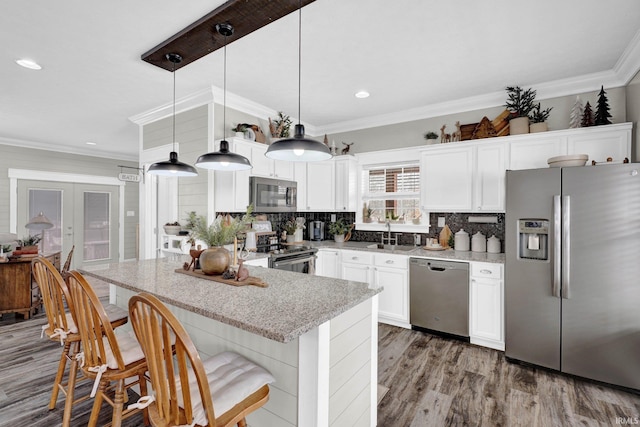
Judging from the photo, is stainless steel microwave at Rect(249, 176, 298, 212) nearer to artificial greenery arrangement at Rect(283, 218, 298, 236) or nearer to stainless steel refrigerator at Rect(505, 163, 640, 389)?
artificial greenery arrangement at Rect(283, 218, 298, 236)

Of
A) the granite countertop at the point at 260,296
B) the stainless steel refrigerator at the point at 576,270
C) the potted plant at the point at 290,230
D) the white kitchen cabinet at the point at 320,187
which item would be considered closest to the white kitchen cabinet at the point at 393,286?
the stainless steel refrigerator at the point at 576,270

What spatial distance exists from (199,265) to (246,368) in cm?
104

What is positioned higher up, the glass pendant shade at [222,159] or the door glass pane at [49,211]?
the glass pendant shade at [222,159]

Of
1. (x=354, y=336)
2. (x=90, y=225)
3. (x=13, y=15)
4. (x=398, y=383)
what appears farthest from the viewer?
(x=90, y=225)

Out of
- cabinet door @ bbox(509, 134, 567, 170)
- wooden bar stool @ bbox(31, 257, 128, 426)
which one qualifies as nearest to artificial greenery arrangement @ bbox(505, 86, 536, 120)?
cabinet door @ bbox(509, 134, 567, 170)

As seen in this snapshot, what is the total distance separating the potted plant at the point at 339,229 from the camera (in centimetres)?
476

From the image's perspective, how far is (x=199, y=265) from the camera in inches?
90.1

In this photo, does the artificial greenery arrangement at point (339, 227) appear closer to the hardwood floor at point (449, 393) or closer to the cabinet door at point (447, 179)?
the cabinet door at point (447, 179)

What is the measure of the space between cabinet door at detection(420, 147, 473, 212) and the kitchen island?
2315 mm

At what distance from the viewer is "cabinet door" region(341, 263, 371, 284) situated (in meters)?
3.99

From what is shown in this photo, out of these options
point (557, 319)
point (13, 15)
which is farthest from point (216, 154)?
point (557, 319)

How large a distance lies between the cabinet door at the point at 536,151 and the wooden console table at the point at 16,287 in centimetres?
608

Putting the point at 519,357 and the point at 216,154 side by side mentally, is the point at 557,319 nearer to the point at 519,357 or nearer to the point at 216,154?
the point at 519,357

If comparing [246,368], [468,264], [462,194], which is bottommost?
[246,368]
